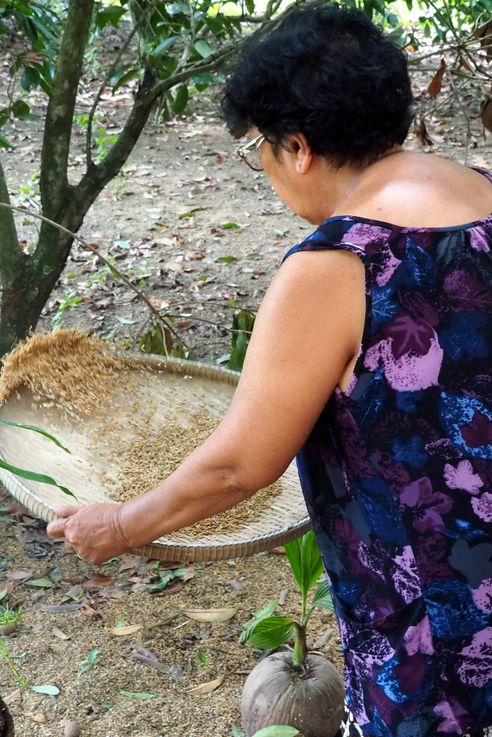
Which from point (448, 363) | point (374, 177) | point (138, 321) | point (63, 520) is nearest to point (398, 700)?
point (448, 363)

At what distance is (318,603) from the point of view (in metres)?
1.89

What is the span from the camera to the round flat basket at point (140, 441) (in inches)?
57.7

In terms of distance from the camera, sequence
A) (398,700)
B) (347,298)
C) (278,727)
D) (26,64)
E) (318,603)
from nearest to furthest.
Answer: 1. (347,298)
2. (398,700)
3. (278,727)
4. (318,603)
5. (26,64)

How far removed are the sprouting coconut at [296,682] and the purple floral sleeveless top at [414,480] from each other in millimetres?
666

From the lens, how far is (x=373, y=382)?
1.00 m

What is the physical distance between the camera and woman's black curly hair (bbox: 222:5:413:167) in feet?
3.48

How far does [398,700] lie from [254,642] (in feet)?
2.70

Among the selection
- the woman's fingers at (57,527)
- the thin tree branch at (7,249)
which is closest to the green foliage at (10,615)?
the thin tree branch at (7,249)

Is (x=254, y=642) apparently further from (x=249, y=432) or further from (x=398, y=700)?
(x=249, y=432)

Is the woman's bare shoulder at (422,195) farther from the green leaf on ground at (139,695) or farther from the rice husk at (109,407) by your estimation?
the green leaf on ground at (139,695)

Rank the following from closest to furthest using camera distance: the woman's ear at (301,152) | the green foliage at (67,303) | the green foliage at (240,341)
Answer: the woman's ear at (301,152), the green foliage at (240,341), the green foliage at (67,303)

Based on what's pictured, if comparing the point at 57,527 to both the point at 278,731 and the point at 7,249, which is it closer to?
the point at 278,731

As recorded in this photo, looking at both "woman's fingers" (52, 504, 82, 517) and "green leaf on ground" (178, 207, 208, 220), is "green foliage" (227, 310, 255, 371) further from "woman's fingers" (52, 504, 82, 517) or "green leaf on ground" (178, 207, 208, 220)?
"green leaf on ground" (178, 207, 208, 220)

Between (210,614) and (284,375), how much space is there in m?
1.48
